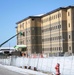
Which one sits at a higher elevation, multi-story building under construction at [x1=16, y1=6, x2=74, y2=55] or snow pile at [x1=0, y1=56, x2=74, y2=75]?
multi-story building under construction at [x1=16, y1=6, x2=74, y2=55]

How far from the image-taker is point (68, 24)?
113812 mm

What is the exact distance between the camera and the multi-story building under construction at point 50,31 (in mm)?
112812

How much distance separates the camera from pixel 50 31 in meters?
129

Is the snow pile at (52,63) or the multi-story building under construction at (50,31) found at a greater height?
the multi-story building under construction at (50,31)

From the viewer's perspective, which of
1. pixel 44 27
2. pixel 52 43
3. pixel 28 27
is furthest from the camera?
pixel 28 27

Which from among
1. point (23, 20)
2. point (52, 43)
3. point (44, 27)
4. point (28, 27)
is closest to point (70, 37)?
point (52, 43)

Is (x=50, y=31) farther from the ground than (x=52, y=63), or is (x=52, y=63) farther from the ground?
(x=50, y=31)

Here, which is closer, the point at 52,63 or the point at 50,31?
Answer: the point at 52,63

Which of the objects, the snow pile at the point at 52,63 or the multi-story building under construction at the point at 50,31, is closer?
the snow pile at the point at 52,63

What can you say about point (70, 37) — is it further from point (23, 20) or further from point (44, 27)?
point (23, 20)

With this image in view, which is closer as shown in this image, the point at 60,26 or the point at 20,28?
the point at 60,26

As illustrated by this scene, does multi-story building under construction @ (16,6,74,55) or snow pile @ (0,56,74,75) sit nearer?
snow pile @ (0,56,74,75)

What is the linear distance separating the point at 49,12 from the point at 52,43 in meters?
14.3

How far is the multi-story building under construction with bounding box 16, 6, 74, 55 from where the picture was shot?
113m
